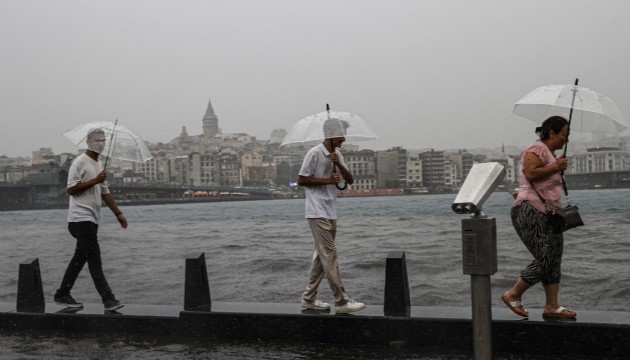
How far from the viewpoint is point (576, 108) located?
6.45 meters

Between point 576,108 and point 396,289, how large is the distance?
214cm

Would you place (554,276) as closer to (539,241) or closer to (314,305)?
(539,241)

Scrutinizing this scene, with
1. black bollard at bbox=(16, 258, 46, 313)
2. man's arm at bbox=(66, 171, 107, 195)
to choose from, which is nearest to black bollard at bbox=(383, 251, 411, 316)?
man's arm at bbox=(66, 171, 107, 195)

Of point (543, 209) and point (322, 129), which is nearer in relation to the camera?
point (543, 209)

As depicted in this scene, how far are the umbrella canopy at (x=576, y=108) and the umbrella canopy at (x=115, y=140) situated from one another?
12.9 feet

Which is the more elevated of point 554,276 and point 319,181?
point 319,181

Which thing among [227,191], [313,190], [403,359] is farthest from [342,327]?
[227,191]

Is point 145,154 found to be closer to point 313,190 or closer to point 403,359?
point 313,190

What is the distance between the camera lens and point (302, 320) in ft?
21.3

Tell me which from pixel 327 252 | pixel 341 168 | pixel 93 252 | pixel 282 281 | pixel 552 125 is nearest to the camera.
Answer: pixel 552 125

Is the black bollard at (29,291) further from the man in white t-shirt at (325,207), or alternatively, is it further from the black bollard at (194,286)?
Result: the man in white t-shirt at (325,207)

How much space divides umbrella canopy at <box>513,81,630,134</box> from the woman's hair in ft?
1.48

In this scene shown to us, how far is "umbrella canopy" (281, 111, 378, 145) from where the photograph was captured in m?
7.16

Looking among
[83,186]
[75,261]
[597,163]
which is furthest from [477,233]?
[597,163]
